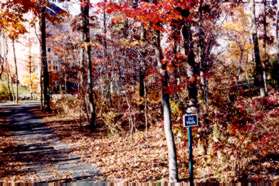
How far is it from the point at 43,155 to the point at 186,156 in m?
6.05

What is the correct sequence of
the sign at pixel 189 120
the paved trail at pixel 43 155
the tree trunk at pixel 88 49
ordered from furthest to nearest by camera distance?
the tree trunk at pixel 88 49
the paved trail at pixel 43 155
the sign at pixel 189 120

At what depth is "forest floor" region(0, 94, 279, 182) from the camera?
12703 mm

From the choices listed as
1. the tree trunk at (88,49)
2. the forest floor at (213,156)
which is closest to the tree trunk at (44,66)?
the tree trunk at (88,49)

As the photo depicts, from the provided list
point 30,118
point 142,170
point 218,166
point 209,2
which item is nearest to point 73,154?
point 142,170

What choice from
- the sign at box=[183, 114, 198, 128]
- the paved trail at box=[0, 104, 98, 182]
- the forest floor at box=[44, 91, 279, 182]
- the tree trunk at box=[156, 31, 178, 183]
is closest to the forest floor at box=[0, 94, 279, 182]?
the forest floor at box=[44, 91, 279, 182]

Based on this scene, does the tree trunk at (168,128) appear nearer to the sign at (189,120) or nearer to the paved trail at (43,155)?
the sign at (189,120)

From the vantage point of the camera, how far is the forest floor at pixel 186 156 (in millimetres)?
12703

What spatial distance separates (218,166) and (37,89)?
43.8 metres

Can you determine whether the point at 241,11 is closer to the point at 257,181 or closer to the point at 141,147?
the point at 141,147

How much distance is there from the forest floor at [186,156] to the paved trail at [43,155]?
168 millimetres

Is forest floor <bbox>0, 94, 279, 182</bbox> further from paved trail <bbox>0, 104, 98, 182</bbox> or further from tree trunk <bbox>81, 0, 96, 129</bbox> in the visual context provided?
tree trunk <bbox>81, 0, 96, 129</bbox>

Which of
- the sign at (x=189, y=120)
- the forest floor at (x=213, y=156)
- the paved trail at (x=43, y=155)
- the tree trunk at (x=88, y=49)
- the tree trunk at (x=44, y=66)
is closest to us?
the sign at (x=189, y=120)

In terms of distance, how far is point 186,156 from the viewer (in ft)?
47.4

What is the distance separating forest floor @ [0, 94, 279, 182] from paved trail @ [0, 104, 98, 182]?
168 mm
